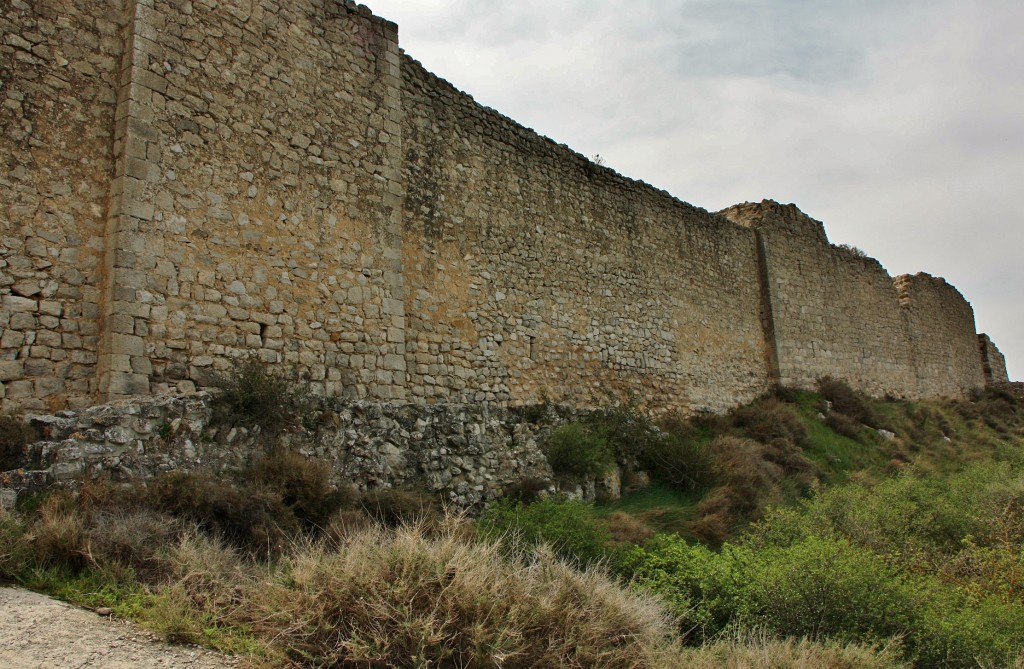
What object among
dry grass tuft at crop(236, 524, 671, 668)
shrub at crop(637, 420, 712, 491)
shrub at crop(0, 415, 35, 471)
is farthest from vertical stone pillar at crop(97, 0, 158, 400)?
shrub at crop(637, 420, 712, 491)

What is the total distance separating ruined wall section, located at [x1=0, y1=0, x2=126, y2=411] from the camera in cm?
693

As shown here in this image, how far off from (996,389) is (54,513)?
31.4m

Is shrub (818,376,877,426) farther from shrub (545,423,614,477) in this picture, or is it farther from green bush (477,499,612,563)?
green bush (477,499,612,563)

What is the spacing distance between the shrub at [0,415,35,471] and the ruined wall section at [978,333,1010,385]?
32.0 meters

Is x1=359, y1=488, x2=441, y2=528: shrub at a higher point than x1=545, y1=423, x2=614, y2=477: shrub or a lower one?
lower

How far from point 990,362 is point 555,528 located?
29081 millimetres

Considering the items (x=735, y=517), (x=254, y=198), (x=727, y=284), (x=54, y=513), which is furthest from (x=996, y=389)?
(x=54, y=513)

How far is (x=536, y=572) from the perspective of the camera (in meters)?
5.29

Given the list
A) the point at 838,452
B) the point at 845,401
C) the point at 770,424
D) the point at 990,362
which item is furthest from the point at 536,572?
the point at 990,362

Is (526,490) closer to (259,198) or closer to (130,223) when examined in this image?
(259,198)

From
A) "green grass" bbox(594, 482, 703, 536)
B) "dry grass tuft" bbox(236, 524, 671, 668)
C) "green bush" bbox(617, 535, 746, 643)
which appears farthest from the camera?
"green grass" bbox(594, 482, 703, 536)

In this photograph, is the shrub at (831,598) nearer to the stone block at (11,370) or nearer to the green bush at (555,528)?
the green bush at (555,528)

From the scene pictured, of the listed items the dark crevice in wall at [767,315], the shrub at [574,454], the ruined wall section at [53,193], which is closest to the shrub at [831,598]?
the shrub at [574,454]

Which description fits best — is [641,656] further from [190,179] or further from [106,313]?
[190,179]
